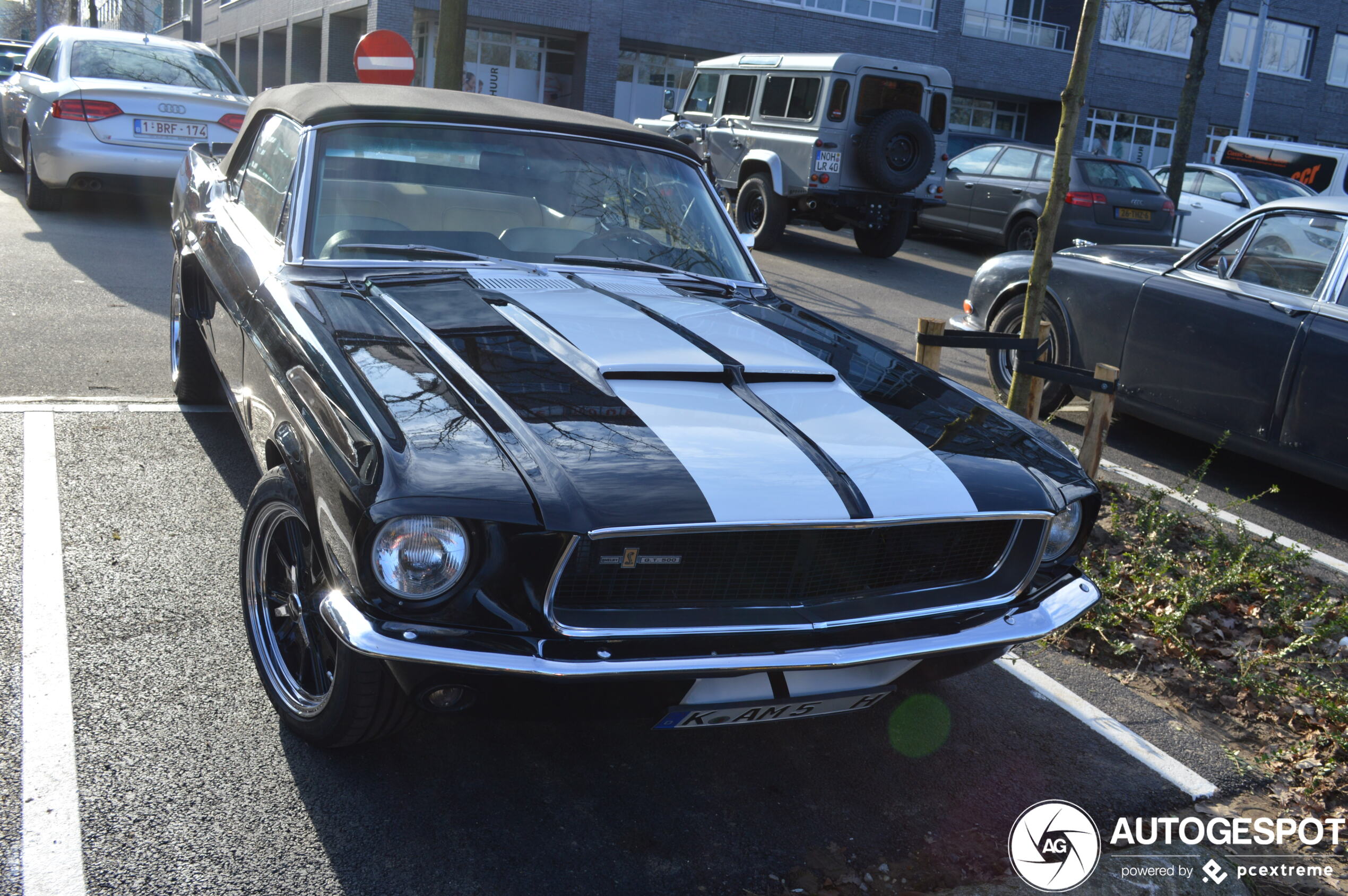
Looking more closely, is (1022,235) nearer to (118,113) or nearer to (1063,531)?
(118,113)

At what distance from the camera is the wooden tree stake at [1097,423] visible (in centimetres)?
475

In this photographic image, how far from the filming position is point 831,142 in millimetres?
12477

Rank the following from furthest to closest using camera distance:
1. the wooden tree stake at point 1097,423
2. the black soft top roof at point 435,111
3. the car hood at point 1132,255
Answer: the car hood at point 1132,255, the wooden tree stake at point 1097,423, the black soft top roof at point 435,111

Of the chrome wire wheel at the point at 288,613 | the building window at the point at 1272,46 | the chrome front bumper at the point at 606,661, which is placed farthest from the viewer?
the building window at the point at 1272,46

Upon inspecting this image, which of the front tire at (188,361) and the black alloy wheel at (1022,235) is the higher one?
the black alloy wheel at (1022,235)

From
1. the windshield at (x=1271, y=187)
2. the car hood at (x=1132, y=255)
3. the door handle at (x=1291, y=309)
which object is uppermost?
the windshield at (x=1271, y=187)

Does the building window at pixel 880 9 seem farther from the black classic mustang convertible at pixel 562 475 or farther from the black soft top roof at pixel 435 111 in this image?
the black classic mustang convertible at pixel 562 475

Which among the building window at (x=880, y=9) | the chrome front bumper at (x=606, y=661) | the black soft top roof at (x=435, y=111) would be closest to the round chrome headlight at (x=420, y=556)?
the chrome front bumper at (x=606, y=661)

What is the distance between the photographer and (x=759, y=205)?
13.3 m

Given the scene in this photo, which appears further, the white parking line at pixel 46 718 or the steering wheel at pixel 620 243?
the steering wheel at pixel 620 243

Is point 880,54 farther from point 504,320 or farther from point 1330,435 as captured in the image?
point 504,320

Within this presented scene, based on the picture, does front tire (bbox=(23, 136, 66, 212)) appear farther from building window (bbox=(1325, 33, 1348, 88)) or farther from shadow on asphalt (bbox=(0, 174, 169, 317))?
building window (bbox=(1325, 33, 1348, 88))

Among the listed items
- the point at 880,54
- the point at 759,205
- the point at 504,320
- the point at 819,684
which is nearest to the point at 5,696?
the point at 504,320

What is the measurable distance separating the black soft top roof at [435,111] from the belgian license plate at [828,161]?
8.35 metres
